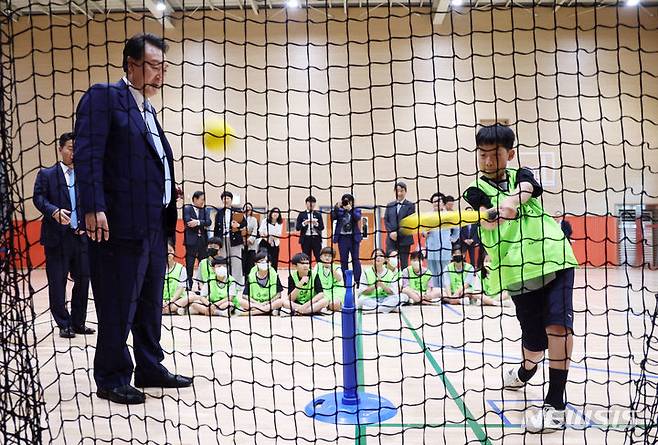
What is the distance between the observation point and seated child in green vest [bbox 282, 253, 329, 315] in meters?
5.17

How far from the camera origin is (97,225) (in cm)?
215

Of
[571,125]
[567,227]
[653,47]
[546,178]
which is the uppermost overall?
[653,47]

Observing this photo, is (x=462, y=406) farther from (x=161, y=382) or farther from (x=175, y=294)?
(x=175, y=294)

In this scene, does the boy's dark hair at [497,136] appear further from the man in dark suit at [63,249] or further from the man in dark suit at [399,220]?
the man in dark suit at [399,220]

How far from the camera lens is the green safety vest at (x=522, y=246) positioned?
80.7 inches

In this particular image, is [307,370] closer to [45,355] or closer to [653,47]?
[45,355]

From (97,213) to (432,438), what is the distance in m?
1.62

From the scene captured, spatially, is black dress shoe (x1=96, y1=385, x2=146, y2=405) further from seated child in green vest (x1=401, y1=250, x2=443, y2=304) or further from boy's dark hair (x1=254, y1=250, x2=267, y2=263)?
seated child in green vest (x1=401, y1=250, x2=443, y2=304)

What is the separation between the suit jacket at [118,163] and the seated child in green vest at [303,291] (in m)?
2.83

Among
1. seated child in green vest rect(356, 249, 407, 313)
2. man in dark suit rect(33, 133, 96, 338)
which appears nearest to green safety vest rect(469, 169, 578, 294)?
man in dark suit rect(33, 133, 96, 338)

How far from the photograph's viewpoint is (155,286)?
253 cm

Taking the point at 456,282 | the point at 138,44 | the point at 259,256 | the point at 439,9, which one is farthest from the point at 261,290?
the point at 439,9

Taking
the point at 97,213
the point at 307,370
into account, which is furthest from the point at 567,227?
the point at 97,213

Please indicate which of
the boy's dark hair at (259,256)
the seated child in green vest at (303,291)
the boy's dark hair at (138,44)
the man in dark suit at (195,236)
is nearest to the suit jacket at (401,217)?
the seated child in green vest at (303,291)
